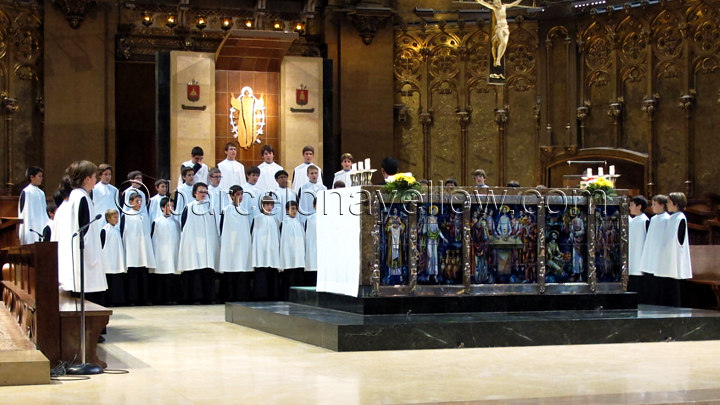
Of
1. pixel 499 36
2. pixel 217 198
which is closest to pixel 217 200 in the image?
pixel 217 198

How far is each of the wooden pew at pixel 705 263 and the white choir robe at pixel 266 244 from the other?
614cm

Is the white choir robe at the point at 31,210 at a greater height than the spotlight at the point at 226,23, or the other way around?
the spotlight at the point at 226,23

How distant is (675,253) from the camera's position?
43.6 ft

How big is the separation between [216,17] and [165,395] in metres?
14.1

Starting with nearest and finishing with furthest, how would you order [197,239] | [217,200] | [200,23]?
[197,239]
[217,200]
[200,23]

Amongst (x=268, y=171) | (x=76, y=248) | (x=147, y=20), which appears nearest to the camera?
(x=76, y=248)

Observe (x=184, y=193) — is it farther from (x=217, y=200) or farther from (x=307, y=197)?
(x=307, y=197)

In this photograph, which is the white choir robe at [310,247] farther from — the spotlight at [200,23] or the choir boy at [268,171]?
the spotlight at [200,23]

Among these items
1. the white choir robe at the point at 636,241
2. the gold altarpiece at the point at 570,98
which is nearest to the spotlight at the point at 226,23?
the gold altarpiece at the point at 570,98

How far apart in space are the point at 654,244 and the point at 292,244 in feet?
17.8

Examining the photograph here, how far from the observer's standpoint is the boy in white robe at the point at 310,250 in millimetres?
15609

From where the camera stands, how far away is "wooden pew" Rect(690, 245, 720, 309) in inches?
534

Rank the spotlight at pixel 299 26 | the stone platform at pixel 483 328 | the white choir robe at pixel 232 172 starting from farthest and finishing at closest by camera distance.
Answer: the spotlight at pixel 299 26 < the white choir robe at pixel 232 172 < the stone platform at pixel 483 328

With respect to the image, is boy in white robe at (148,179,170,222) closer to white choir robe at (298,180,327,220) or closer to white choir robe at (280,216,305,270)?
white choir robe at (280,216,305,270)
